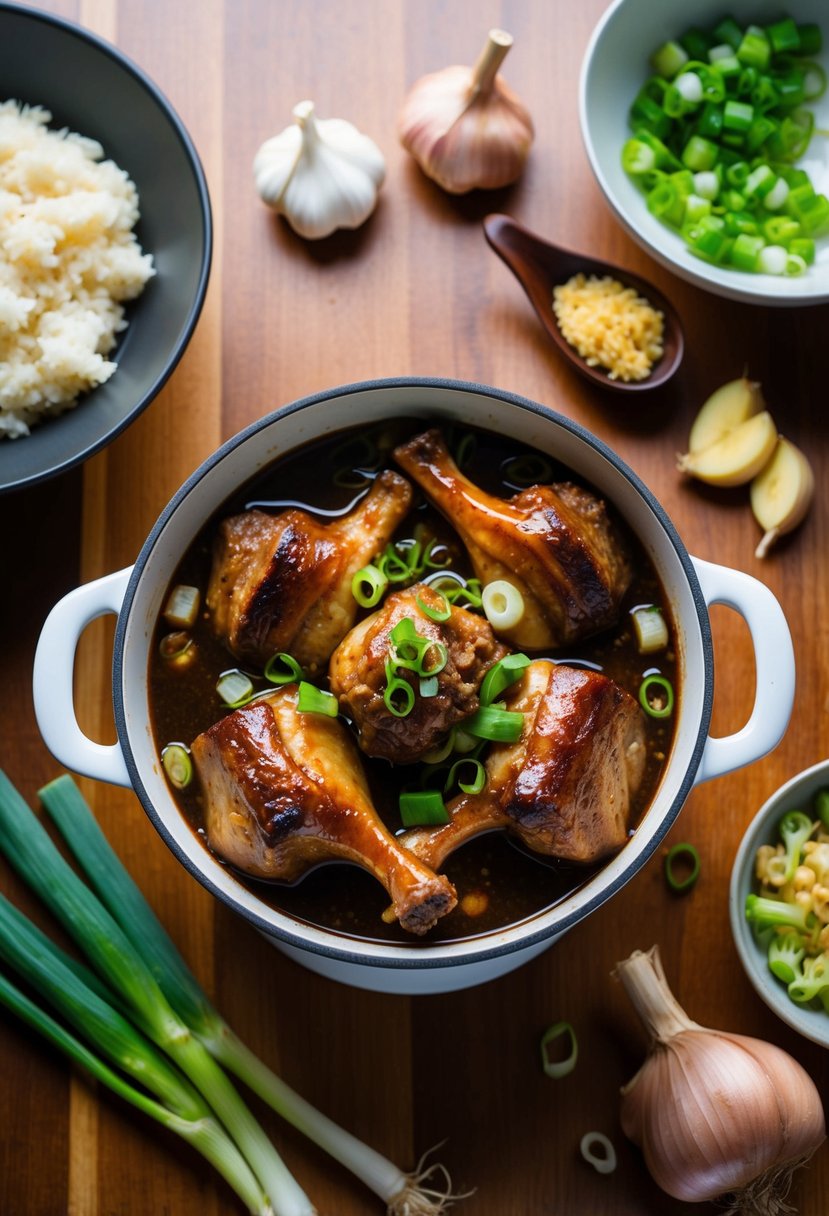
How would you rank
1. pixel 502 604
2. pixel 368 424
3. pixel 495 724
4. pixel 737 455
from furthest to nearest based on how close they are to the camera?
1. pixel 737 455
2. pixel 368 424
3. pixel 502 604
4. pixel 495 724

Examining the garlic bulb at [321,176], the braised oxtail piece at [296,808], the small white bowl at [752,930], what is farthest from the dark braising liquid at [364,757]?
the garlic bulb at [321,176]

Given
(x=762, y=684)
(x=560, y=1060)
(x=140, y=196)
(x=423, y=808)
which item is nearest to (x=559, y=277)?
(x=140, y=196)

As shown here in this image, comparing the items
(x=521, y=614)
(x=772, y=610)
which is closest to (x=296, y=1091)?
(x=521, y=614)

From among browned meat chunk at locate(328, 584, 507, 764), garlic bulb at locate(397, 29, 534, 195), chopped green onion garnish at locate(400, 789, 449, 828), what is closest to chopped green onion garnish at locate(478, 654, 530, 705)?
browned meat chunk at locate(328, 584, 507, 764)

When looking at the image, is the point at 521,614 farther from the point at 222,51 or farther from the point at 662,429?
the point at 222,51

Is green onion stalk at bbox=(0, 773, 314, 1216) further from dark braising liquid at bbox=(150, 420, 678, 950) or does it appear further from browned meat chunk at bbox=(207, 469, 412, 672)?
browned meat chunk at bbox=(207, 469, 412, 672)

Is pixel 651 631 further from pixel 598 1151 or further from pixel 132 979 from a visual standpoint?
pixel 132 979
